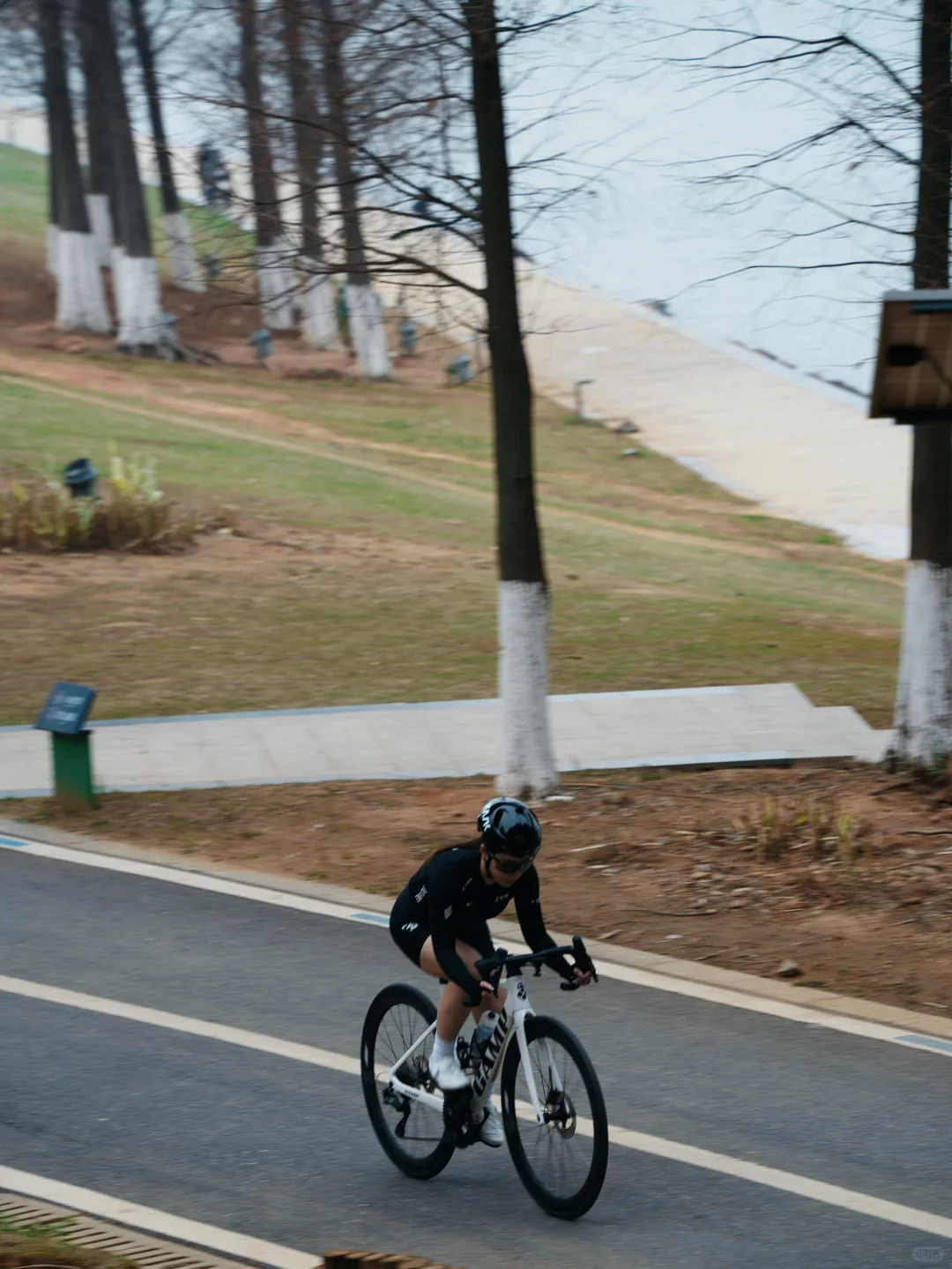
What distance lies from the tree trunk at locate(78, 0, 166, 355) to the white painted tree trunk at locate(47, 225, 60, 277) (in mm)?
4077

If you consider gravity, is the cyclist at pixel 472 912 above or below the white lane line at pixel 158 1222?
above

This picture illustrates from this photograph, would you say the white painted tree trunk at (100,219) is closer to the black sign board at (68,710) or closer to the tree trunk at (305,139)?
the tree trunk at (305,139)

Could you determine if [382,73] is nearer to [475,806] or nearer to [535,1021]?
[475,806]

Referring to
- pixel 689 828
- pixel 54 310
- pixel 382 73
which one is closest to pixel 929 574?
pixel 689 828

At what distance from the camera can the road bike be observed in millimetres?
5750

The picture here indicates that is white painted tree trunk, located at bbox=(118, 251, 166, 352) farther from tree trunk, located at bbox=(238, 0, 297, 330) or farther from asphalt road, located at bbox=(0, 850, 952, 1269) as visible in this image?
asphalt road, located at bbox=(0, 850, 952, 1269)

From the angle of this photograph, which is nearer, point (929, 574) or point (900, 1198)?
point (900, 1198)

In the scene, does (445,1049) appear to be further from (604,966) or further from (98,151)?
(98,151)

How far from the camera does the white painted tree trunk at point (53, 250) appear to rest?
43.4 meters

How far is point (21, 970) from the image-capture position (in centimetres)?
864

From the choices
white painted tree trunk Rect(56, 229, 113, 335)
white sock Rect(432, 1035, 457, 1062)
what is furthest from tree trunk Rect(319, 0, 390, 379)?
white painted tree trunk Rect(56, 229, 113, 335)

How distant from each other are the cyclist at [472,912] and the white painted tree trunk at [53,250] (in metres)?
39.4

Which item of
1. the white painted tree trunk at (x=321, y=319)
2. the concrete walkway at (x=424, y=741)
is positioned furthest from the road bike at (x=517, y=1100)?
the white painted tree trunk at (x=321, y=319)

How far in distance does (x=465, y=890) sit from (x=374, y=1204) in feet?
4.05
